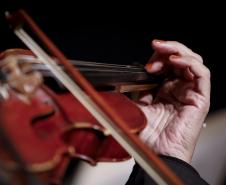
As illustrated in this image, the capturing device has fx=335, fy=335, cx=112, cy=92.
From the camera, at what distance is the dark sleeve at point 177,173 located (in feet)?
2.37

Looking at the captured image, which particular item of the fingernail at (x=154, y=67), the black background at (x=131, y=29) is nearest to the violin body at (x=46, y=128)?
the fingernail at (x=154, y=67)

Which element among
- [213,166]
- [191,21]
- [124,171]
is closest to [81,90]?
[124,171]

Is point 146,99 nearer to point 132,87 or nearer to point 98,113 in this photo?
point 132,87

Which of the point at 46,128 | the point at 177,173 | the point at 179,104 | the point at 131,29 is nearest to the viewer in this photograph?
the point at 46,128

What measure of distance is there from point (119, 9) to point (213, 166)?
80 centimetres

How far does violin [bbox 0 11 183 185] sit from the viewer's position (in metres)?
0.39

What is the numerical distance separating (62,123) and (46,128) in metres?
0.03

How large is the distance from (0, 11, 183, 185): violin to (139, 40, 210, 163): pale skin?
268 millimetres

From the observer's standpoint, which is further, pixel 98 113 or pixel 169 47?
pixel 169 47

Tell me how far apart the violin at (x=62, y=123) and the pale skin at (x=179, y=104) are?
0.27m

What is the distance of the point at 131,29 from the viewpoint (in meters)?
1.27

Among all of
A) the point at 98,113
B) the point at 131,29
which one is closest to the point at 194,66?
the point at 98,113

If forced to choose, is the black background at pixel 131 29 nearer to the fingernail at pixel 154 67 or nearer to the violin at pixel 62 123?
the fingernail at pixel 154 67

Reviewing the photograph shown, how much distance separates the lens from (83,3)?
1128 millimetres
